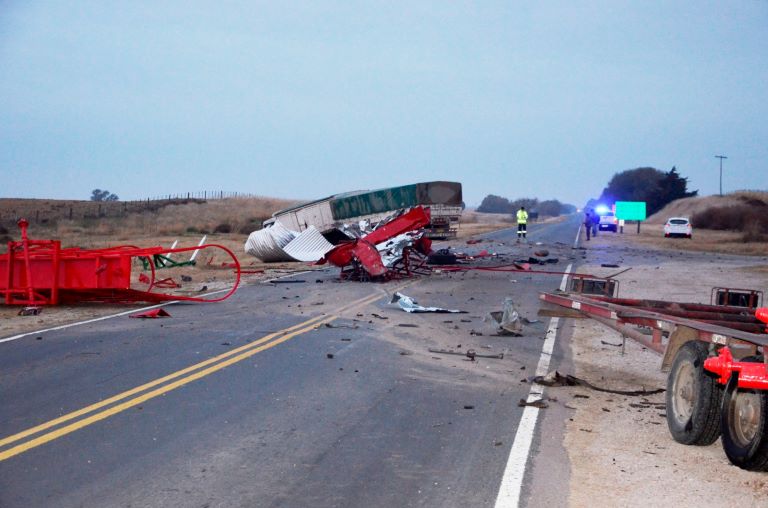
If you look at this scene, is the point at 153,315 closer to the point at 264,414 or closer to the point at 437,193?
the point at 264,414

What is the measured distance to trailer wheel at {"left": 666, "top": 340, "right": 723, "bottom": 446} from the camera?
6.44 meters

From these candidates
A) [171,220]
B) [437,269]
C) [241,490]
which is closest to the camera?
[241,490]

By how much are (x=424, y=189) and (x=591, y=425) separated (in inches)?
952

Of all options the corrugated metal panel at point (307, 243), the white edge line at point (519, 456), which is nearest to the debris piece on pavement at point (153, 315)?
the white edge line at point (519, 456)

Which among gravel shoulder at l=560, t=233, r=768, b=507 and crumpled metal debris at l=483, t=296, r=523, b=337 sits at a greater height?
crumpled metal debris at l=483, t=296, r=523, b=337

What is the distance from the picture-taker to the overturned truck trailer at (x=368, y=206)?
29156 millimetres

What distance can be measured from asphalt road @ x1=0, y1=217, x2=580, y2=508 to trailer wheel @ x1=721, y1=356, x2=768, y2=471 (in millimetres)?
1329

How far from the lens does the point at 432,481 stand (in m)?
5.85

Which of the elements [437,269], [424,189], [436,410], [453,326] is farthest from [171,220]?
[436,410]

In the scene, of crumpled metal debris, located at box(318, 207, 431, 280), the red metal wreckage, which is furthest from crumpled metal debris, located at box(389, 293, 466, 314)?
crumpled metal debris, located at box(318, 207, 431, 280)

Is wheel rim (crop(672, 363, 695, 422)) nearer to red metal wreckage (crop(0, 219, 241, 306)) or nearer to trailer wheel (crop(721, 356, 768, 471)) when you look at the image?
trailer wheel (crop(721, 356, 768, 471))

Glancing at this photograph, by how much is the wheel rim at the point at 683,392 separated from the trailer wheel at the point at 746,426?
0.55 meters

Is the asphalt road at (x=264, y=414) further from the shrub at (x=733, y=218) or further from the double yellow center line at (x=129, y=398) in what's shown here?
the shrub at (x=733, y=218)

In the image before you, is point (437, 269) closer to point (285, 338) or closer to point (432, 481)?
point (285, 338)
